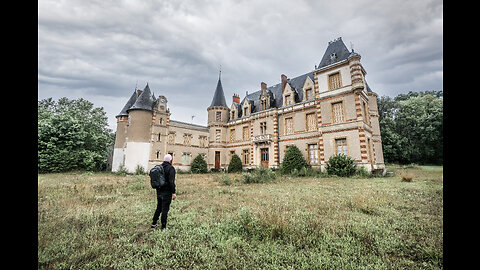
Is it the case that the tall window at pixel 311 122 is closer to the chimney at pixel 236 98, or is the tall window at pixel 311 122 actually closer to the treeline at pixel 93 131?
the treeline at pixel 93 131

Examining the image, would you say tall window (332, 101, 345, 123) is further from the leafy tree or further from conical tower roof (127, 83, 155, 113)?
the leafy tree

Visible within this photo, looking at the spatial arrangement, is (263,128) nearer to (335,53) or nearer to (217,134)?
(217,134)

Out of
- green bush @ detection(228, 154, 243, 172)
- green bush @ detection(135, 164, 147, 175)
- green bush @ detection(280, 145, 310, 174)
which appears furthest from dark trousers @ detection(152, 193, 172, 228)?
green bush @ detection(135, 164, 147, 175)

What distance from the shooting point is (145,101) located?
83.5 feet

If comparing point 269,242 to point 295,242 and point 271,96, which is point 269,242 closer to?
point 295,242

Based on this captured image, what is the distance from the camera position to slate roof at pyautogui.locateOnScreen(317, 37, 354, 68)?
60.3 feet

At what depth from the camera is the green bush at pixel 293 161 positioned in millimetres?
19141

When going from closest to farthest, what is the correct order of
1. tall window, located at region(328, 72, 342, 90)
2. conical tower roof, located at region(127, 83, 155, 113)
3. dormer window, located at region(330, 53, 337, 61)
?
tall window, located at region(328, 72, 342, 90) → dormer window, located at region(330, 53, 337, 61) → conical tower roof, located at region(127, 83, 155, 113)

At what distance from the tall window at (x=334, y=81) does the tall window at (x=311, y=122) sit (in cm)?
329

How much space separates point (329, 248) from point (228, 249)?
6.01 ft

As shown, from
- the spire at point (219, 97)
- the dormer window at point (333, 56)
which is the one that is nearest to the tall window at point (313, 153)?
the dormer window at point (333, 56)

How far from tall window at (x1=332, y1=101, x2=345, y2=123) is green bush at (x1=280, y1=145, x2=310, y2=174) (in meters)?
4.58

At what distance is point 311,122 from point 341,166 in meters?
5.95
